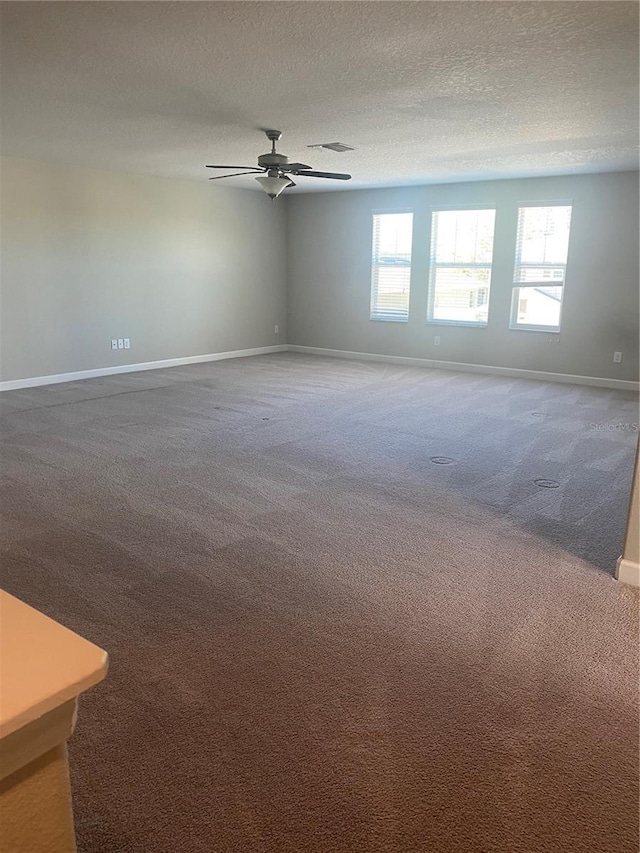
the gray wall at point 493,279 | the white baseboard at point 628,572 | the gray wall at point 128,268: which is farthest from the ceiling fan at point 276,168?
the white baseboard at point 628,572

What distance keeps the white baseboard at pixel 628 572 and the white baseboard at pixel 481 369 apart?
5.08 meters

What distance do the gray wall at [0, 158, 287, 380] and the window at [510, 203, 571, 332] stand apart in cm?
377

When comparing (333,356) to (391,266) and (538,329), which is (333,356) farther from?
(538,329)

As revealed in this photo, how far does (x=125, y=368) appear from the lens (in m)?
8.11

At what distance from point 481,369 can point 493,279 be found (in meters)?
1.19

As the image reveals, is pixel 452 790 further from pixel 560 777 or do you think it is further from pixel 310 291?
pixel 310 291

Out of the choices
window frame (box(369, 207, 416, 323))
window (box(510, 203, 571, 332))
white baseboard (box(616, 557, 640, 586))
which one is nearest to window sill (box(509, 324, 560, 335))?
window (box(510, 203, 571, 332))

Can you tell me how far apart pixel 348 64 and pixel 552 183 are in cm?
501

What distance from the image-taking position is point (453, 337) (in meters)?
8.55

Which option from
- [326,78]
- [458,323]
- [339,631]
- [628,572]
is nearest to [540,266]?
[458,323]

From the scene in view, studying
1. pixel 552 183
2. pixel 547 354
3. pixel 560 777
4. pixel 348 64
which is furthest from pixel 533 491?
pixel 552 183

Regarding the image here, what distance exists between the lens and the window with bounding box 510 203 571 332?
7.58 meters

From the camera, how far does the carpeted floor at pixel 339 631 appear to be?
1689 millimetres

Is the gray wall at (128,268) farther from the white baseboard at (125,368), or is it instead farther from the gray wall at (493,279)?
the gray wall at (493,279)
